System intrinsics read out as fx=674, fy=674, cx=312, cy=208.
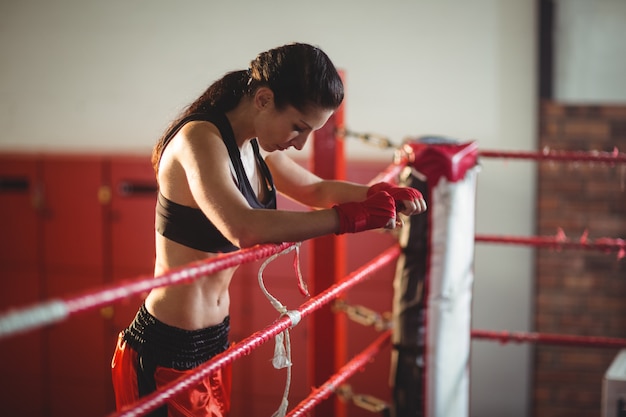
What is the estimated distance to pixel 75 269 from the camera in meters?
3.59

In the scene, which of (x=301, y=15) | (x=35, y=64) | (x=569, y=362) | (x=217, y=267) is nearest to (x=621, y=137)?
(x=569, y=362)

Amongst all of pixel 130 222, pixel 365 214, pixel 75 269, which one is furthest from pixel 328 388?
pixel 75 269

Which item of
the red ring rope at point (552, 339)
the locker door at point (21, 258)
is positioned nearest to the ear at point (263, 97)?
the red ring rope at point (552, 339)

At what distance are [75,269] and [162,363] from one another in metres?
2.51

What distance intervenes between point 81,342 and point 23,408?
56cm

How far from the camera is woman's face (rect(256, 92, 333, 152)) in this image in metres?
1.22

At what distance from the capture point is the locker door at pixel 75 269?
355cm

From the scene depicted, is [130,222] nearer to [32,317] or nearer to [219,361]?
[219,361]

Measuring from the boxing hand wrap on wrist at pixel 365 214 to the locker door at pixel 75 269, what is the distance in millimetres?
2610

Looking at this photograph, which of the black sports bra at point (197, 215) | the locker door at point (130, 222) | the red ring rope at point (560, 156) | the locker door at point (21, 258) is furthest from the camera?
the locker door at point (21, 258)

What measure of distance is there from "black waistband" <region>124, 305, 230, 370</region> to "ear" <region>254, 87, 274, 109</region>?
446mm

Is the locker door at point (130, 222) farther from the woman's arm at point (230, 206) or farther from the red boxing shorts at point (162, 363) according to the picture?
the woman's arm at point (230, 206)

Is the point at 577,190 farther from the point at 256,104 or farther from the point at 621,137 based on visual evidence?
the point at 256,104

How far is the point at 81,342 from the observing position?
361cm
